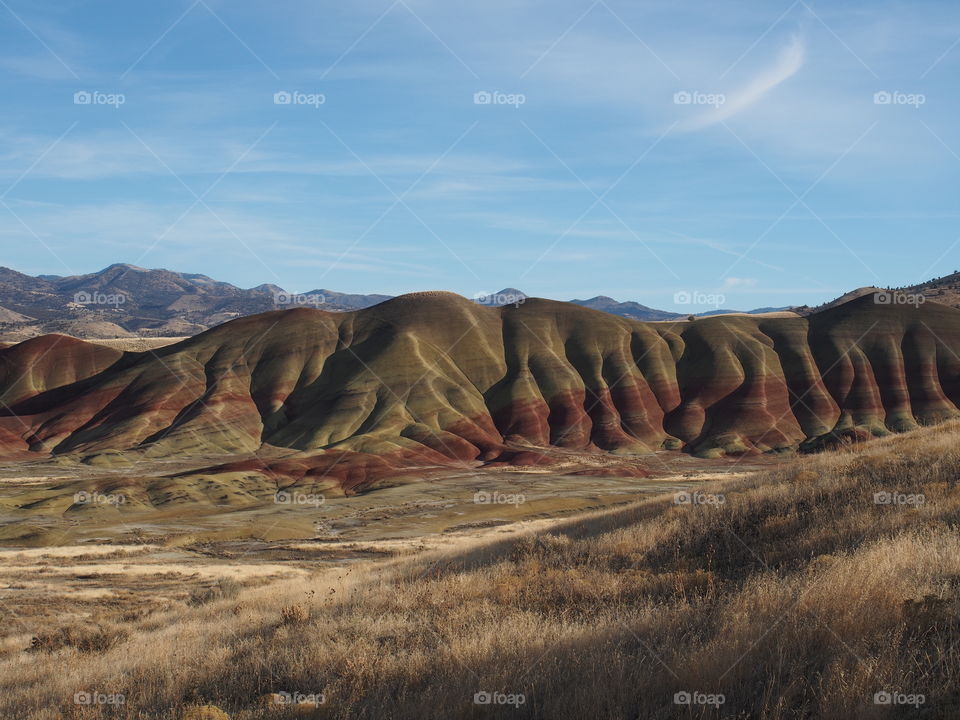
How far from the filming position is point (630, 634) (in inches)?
326

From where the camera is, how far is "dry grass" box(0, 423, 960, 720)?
6.59 meters

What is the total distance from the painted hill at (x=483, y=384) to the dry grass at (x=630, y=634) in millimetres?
85500

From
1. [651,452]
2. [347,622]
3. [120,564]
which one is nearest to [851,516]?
[347,622]

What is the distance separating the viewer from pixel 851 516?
12.3m

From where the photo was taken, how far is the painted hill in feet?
375

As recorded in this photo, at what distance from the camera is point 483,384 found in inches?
5157

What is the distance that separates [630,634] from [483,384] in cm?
12273

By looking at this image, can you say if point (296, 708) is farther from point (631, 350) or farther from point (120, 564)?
point (631, 350)

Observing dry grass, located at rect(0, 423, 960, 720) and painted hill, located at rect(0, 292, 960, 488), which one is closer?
dry grass, located at rect(0, 423, 960, 720)

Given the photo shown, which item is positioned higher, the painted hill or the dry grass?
the painted hill

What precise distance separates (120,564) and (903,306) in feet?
489

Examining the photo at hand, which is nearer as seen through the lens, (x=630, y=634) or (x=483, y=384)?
(x=630, y=634)

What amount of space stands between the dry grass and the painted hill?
85.5m

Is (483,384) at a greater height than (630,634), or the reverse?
(483,384)
